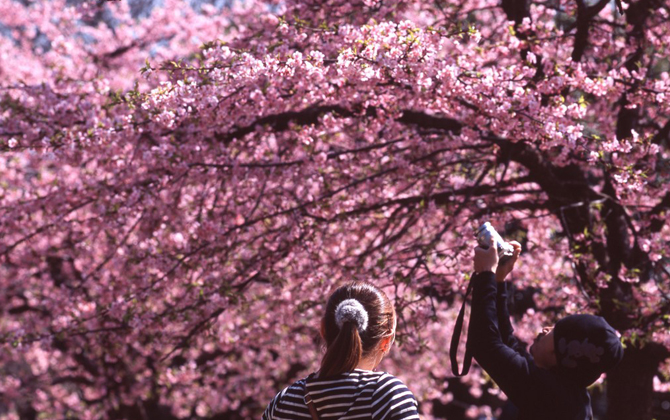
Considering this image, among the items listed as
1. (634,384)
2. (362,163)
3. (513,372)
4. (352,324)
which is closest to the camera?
(513,372)

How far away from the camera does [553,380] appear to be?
2.35m

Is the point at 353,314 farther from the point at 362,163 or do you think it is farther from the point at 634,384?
the point at 634,384

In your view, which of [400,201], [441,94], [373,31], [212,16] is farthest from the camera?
[212,16]

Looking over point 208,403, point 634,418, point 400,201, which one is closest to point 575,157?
point 400,201

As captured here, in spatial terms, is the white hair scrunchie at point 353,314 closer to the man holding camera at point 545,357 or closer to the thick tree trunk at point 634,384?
the man holding camera at point 545,357

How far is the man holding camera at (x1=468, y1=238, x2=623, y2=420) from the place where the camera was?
2.29 metres

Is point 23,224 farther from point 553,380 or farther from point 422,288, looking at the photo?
point 553,380

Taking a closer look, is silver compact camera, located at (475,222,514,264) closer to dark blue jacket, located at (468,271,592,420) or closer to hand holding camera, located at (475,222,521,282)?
hand holding camera, located at (475,222,521,282)

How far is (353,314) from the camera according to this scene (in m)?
2.41

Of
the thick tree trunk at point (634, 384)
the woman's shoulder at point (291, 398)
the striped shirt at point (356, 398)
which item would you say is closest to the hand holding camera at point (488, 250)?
the striped shirt at point (356, 398)

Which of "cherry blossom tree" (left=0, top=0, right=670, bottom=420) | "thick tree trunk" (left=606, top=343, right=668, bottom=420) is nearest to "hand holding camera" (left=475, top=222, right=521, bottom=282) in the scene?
"cherry blossom tree" (left=0, top=0, right=670, bottom=420)

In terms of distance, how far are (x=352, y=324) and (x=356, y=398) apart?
0.23 m

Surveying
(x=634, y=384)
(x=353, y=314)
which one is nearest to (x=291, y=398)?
(x=353, y=314)

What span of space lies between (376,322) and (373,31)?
242 centimetres
